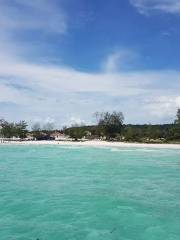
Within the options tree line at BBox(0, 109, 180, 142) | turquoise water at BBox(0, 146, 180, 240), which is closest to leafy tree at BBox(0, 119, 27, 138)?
tree line at BBox(0, 109, 180, 142)

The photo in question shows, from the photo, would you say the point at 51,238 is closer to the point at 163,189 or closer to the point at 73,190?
the point at 73,190

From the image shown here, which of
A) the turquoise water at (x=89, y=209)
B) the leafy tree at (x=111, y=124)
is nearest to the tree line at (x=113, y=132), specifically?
the leafy tree at (x=111, y=124)

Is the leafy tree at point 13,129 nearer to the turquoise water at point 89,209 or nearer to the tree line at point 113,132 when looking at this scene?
the tree line at point 113,132

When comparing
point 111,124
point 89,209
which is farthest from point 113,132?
point 89,209

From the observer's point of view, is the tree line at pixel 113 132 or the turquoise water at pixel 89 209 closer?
the turquoise water at pixel 89 209

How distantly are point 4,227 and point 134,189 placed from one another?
12.4 m

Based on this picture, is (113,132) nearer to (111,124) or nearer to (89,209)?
(111,124)

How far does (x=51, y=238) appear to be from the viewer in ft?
50.3

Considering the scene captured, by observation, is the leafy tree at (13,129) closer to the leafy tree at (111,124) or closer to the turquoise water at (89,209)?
the leafy tree at (111,124)

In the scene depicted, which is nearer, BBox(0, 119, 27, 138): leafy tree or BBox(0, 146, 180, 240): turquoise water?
BBox(0, 146, 180, 240): turquoise water

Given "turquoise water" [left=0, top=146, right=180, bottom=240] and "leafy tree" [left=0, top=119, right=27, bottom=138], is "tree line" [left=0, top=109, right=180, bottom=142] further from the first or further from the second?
"turquoise water" [left=0, top=146, right=180, bottom=240]

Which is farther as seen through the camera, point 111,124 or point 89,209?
point 111,124

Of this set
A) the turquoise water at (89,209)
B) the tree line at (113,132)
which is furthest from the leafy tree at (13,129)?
the turquoise water at (89,209)

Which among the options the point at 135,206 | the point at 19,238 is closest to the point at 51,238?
the point at 19,238
